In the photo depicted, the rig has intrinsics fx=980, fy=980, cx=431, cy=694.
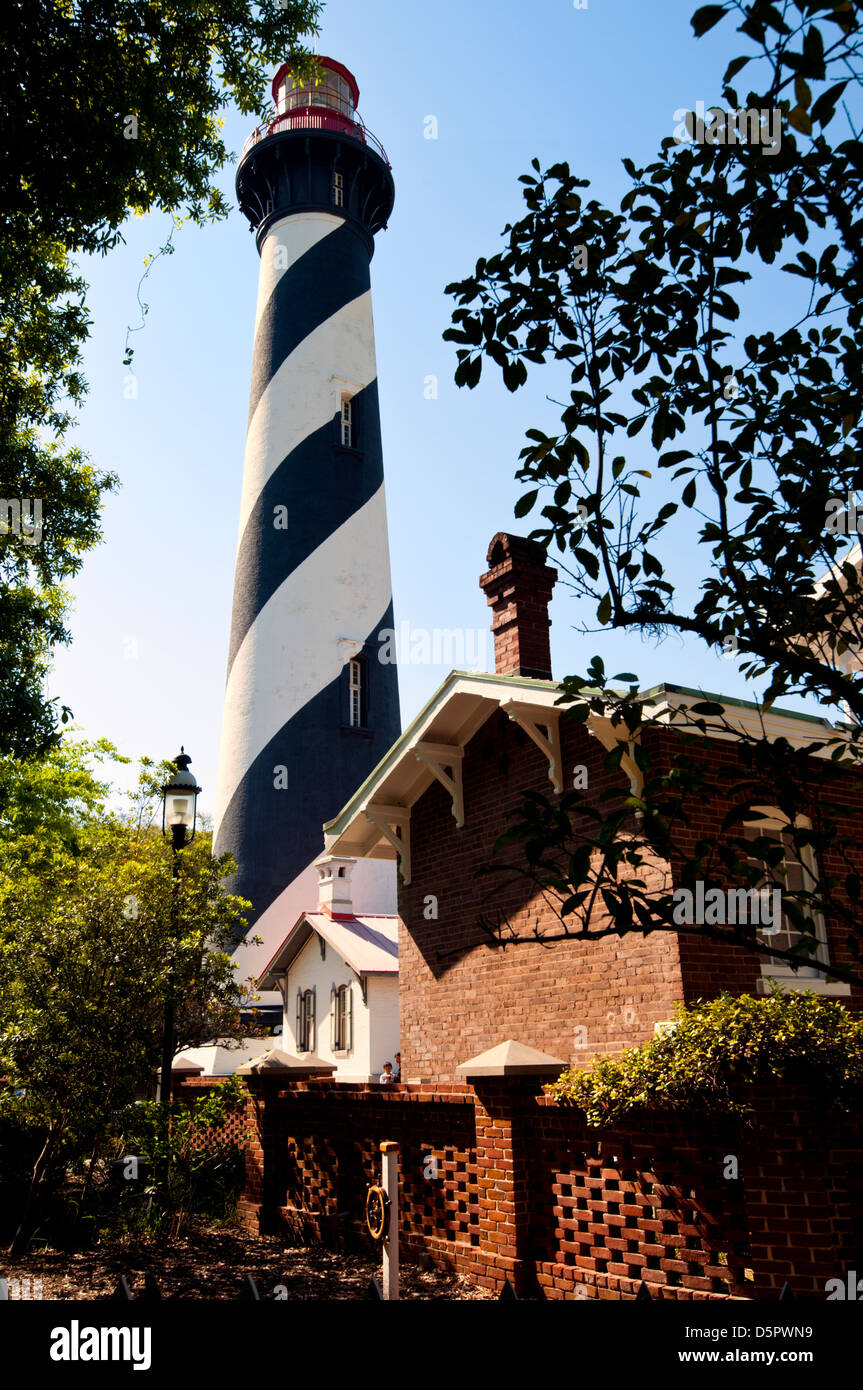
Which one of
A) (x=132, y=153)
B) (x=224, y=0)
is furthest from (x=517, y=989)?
(x=224, y=0)

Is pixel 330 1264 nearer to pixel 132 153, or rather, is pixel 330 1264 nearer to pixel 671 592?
pixel 671 592

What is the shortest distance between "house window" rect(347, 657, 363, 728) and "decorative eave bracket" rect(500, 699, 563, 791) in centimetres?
1184

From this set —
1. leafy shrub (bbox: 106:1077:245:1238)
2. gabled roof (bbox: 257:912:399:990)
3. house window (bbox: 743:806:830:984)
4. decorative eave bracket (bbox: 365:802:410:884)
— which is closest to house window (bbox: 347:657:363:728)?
gabled roof (bbox: 257:912:399:990)

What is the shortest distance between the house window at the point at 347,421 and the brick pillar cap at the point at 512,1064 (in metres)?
18.5

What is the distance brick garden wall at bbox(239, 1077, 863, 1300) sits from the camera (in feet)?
19.2

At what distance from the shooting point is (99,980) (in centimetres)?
1073

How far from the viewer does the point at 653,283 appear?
4008 millimetres

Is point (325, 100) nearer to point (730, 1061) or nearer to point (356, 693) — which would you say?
point (356, 693)

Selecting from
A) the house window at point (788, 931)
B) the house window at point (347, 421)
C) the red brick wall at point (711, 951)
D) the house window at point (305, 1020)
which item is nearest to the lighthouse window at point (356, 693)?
the house window at point (347, 421)

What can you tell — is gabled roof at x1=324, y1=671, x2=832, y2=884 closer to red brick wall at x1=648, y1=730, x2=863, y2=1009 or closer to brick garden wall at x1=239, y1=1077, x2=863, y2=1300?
red brick wall at x1=648, y1=730, x2=863, y2=1009

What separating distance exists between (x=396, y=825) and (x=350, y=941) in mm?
6018

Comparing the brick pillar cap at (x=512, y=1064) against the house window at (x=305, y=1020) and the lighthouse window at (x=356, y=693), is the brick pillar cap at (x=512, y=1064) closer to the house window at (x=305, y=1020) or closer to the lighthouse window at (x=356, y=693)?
the house window at (x=305, y=1020)

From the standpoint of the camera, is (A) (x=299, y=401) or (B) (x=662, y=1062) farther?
(A) (x=299, y=401)
